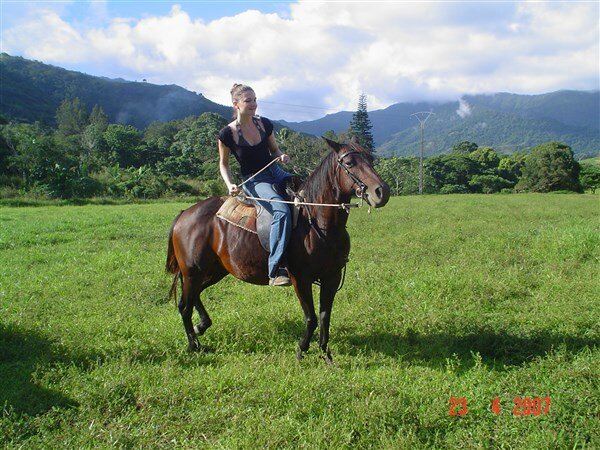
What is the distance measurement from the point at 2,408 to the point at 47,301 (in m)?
3.36

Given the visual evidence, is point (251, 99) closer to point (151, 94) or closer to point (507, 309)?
point (507, 309)

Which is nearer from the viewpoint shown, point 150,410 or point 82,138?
point 150,410

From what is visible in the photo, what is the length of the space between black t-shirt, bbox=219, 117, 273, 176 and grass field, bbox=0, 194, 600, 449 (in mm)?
2258

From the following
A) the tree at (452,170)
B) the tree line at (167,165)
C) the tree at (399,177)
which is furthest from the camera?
the tree at (452,170)

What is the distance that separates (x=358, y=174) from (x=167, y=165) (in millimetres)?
46950

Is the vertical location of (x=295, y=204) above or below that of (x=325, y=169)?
below

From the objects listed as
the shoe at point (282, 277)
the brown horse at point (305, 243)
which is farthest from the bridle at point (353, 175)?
the shoe at point (282, 277)

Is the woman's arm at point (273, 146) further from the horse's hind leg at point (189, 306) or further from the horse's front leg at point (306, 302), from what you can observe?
the horse's hind leg at point (189, 306)

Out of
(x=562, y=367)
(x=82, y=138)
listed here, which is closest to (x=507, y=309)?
(x=562, y=367)

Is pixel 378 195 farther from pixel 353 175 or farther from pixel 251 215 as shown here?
pixel 251 215

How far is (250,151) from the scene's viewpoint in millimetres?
5242

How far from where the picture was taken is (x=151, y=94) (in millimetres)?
160500
